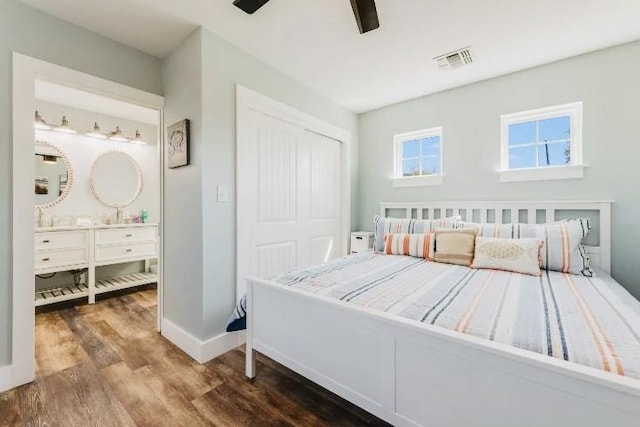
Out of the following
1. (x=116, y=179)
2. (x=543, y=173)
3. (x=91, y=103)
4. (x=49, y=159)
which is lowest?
(x=543, y=173)

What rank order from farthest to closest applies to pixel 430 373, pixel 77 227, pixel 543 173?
pixel 77 227
pixel 543 173
pixel 430 373

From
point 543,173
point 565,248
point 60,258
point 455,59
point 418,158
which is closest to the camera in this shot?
point 565,248

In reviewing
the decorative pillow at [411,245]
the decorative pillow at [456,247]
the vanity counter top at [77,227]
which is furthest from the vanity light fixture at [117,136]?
the decorative pillow at [456,247]

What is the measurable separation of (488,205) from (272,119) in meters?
2.24

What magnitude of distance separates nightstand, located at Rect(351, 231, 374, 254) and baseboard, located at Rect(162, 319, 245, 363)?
1677 millimetres

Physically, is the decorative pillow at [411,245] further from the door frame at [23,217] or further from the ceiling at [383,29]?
the door frame at [23,217]

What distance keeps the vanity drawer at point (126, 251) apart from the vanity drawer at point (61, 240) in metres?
0.18

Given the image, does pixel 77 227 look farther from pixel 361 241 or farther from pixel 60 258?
pixel 361 241

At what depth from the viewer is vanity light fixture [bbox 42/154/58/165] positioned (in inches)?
128

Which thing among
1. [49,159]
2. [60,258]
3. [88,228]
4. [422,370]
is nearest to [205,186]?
[422,370]

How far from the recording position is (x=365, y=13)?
60.6 inches

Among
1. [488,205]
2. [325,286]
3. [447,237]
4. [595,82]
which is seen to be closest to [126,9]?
[325,286]

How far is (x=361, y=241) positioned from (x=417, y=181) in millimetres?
953

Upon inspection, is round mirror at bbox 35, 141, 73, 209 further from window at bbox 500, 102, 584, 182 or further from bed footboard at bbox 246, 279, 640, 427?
window at bbox 500, 102, 584, 182
